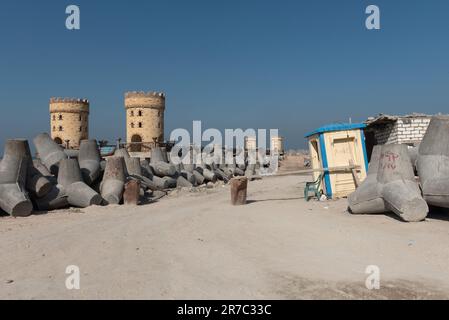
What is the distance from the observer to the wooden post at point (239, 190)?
1087 cm

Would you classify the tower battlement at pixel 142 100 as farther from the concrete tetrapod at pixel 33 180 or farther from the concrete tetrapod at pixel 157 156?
the concrete tetrapod at pixel 33 180

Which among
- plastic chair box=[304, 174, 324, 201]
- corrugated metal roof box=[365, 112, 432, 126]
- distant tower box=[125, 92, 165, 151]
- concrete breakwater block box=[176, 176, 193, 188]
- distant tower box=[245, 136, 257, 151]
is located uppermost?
distant tower box=[125, 92, 165, 151]

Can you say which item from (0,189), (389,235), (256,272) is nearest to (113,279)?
(256,272)

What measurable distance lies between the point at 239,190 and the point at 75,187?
4596 mm

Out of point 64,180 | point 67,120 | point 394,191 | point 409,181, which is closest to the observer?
point 394,191

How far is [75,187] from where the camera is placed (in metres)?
11.6

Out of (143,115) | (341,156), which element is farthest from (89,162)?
(143,115)

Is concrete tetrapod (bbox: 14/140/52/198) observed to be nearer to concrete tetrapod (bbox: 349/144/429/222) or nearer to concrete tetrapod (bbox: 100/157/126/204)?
concrete tetrapod (bbox: 100/157/126/204)

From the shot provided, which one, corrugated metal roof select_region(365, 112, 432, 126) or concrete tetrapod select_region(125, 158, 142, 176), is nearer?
corrugated metal roof select_region(365, 112, 432, 126)

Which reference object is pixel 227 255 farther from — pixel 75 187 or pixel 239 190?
pixel 75 187

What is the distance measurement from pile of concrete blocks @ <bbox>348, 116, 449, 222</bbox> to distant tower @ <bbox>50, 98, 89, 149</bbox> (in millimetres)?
34619

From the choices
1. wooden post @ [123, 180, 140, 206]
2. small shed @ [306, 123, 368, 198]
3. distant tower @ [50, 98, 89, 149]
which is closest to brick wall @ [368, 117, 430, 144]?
small shed @ [306, 123, 368, 198]

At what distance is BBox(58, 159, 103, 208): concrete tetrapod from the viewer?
11.4 metres
